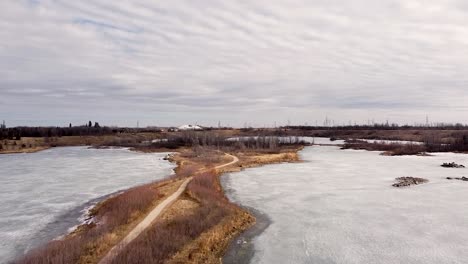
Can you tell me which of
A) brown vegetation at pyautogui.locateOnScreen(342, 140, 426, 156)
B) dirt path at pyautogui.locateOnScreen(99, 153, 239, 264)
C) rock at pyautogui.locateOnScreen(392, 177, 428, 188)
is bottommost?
dirt path at pyautogui.locateOnScreen(99, 153, 239, 264)

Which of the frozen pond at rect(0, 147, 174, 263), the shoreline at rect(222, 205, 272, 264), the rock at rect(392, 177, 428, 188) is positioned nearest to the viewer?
the shoreline at rect(222, 205, 272, 264)

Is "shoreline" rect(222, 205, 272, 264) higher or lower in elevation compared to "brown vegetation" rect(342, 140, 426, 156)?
lower

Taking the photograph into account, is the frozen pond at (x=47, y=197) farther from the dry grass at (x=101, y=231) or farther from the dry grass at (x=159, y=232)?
the dry grass at (x=159, y=232)

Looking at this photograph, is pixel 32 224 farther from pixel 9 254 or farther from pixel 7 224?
pixel 9 254

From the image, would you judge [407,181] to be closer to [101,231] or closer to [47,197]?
[101,231]

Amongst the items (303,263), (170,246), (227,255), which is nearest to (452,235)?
(303,263)

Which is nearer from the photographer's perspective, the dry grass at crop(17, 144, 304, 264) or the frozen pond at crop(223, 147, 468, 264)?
the dry grass at crop(17, 144, 304, 264)

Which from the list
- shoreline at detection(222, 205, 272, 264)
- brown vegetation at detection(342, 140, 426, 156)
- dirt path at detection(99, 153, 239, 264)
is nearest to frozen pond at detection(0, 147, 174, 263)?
dirt path at detection(99, 153, 239, 264)

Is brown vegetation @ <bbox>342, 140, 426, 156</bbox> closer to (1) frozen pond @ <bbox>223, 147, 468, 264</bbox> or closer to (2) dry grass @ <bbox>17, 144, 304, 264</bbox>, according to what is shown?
(1) frozen pond @ <bbox>223, 147, 468, 264</bbox>
